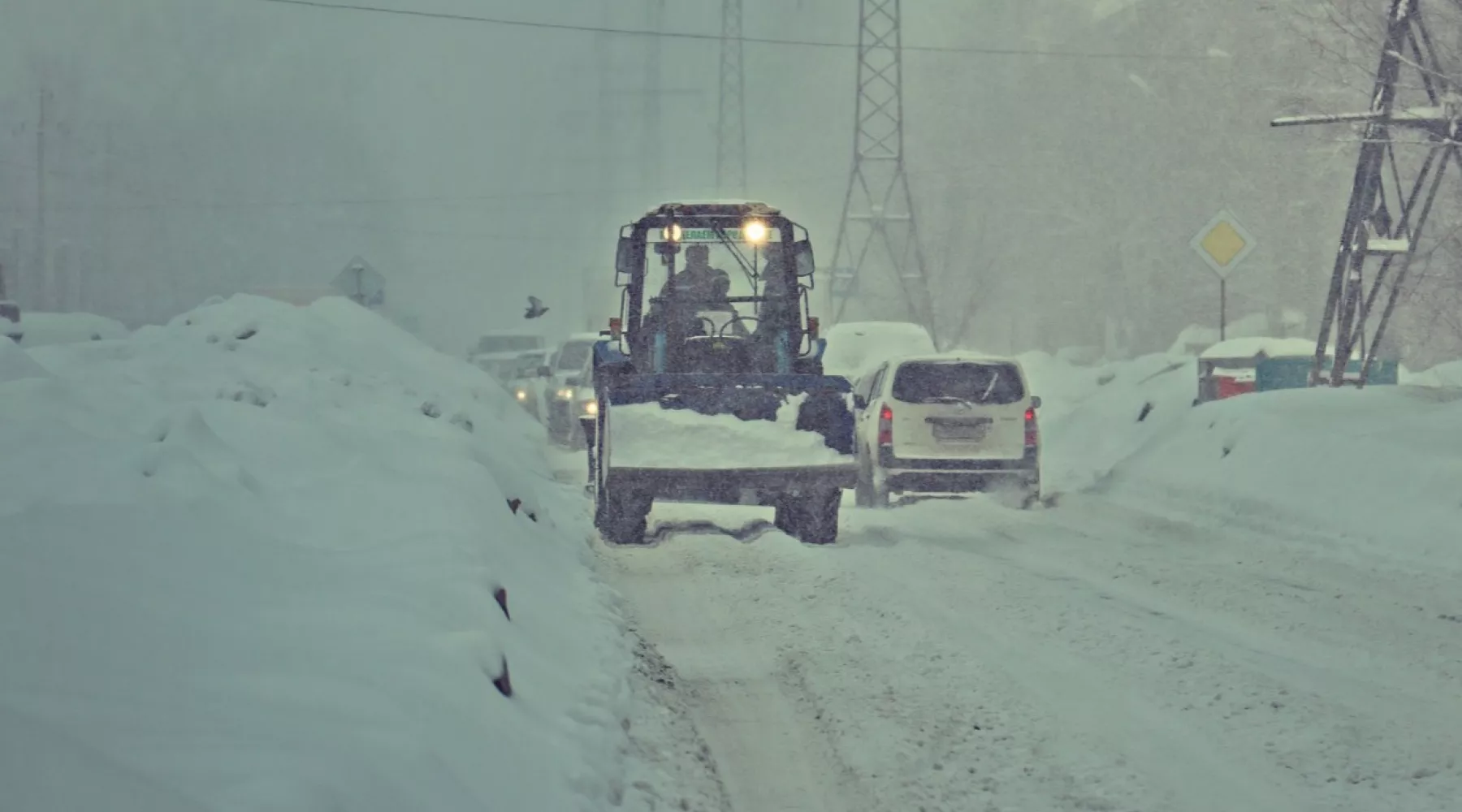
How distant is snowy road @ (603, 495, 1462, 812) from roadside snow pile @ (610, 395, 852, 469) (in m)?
0.73

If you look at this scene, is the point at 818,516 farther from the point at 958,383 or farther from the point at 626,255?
the point at 958,383

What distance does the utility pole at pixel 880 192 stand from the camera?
44.5m

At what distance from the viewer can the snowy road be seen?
597 centimetres

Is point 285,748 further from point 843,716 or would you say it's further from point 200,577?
point 843,716

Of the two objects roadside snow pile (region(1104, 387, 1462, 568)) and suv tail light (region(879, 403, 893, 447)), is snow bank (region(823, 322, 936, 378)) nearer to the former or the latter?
roadside snow pile (region(1104, 387, 1462, 568))

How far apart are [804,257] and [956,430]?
3.56 meters

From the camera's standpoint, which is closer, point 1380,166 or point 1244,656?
point 1244,656

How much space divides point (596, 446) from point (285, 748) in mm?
10199

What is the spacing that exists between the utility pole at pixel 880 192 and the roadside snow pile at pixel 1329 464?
22.5 meters

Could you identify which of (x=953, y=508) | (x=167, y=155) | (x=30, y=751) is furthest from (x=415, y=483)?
(x=167, y=155)

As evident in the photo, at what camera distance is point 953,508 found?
16781mm

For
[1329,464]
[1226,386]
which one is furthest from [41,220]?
[1329,464]

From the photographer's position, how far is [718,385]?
13211 millimetres

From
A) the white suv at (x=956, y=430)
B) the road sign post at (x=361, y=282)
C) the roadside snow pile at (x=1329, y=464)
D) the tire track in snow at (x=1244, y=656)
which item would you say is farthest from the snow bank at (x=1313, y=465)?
the road sign post at (x=361, y=282)
